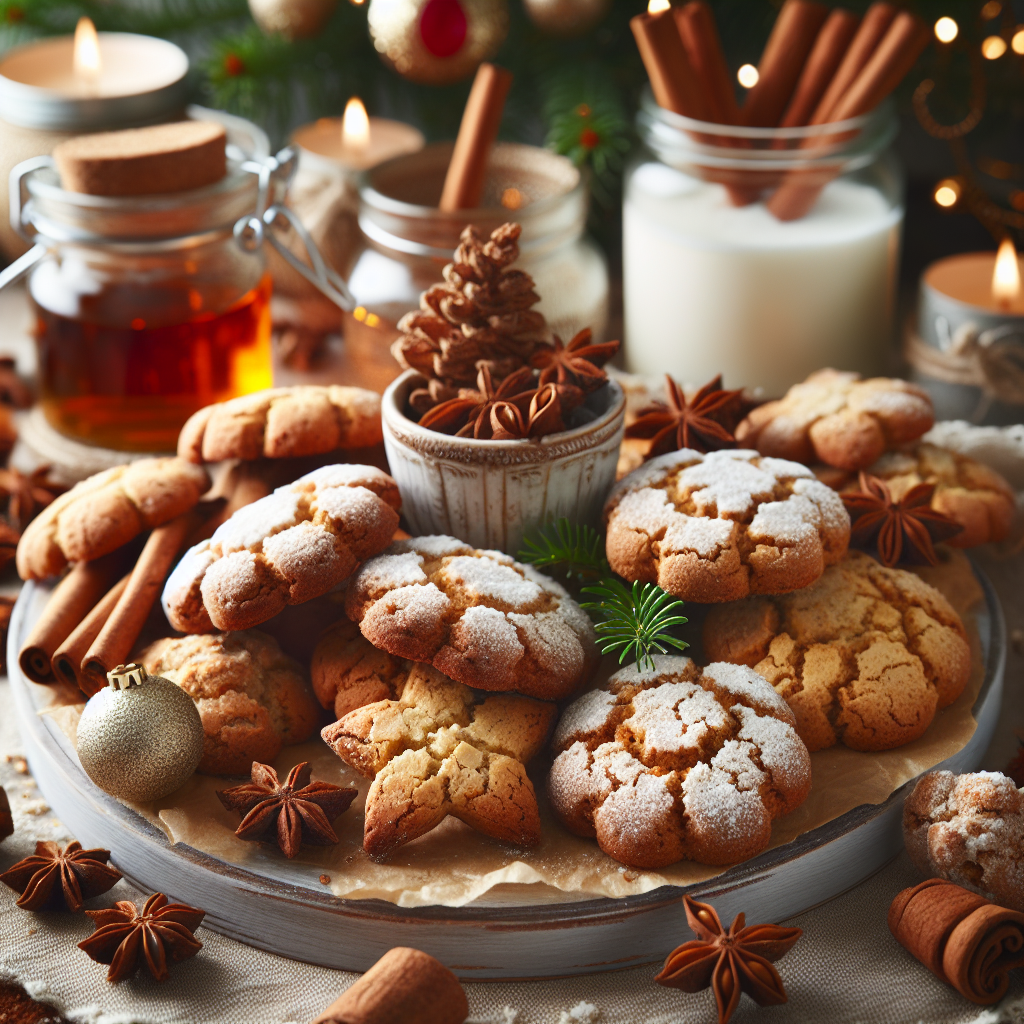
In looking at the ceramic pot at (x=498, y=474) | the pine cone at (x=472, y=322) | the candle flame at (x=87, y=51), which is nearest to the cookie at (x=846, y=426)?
the ceramic pot at (x=498, y=474)

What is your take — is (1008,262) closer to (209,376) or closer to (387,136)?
(387,136)

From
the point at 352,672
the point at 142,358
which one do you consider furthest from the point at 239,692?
the point at 142,358

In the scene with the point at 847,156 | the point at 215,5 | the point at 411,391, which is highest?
the point at 215,5

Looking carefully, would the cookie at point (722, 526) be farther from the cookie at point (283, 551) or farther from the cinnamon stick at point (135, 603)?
the cinnamon stick at point (135, 603)

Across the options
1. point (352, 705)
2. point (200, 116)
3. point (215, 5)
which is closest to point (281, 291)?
point (200, 116)

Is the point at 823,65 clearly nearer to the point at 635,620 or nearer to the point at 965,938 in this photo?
the point at 635,620

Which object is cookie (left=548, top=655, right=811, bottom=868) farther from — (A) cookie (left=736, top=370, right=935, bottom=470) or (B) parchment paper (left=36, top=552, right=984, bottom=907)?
(A) cookie (left=736, top=370, right=935, bottom=470)

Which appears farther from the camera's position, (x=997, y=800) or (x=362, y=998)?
(x=997, y=800)
